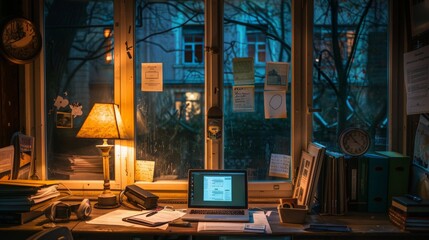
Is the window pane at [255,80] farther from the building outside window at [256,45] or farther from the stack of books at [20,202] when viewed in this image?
the stack of books at [20,202]

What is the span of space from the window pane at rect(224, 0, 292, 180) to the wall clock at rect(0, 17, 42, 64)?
51.5 inches

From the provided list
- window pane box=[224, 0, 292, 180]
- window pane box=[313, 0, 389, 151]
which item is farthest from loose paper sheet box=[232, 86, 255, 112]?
window pane box=[313, 0, 389, 151]

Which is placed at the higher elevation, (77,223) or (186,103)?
(186,103)

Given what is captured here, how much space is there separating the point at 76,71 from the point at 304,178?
1761 millimetres

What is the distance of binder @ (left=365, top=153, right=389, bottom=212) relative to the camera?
102 inches

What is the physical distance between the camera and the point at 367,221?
7.88ft

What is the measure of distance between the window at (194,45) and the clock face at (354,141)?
111 centimetres

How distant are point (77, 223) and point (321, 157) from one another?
1490 millimetres

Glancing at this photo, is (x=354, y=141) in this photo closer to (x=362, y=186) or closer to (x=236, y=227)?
(x=362, y=186)

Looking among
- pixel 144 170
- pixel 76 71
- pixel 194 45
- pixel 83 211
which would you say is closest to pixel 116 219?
pixel 83 211

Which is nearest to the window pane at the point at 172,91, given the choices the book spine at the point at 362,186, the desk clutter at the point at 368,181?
the desk clutter at the point at 368,181

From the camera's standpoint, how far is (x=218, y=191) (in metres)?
2.57

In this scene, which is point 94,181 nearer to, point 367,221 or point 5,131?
point 5,131

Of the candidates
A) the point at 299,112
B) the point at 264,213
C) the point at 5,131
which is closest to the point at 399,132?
the point at 299,112
